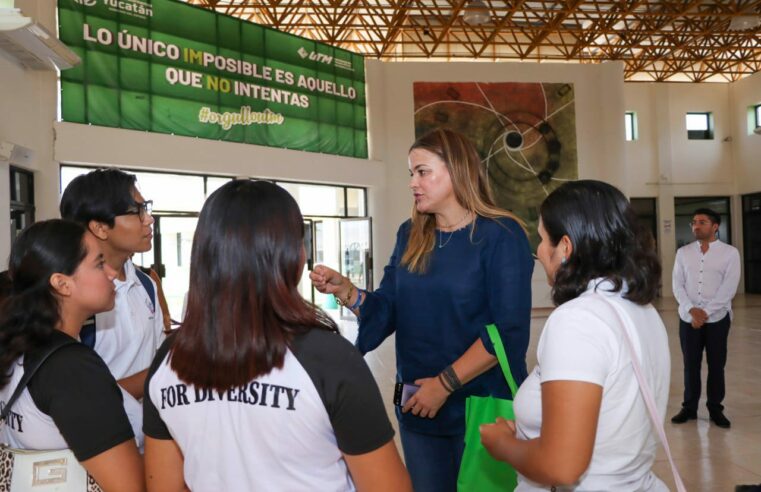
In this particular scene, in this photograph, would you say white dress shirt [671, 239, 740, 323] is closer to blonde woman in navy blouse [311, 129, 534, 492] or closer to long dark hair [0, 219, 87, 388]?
blonde woman in navy blouse [311, 129, 534, 492]

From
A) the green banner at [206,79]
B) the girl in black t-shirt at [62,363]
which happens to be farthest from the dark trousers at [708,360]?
the green banner at [206,79]

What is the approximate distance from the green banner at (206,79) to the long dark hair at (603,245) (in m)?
10.6

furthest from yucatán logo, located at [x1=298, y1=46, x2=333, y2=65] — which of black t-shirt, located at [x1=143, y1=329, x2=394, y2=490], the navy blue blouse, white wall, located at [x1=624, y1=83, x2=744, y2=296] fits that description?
black t-shirt, located at [x1=143, y1=329, x2=394, y2=490]

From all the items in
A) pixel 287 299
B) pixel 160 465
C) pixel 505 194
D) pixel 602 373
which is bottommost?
pixel 160 465

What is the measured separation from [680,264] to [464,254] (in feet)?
14.9

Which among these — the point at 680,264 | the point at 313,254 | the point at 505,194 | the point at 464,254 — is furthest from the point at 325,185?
the point at 464,254

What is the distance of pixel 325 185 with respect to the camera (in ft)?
48.4

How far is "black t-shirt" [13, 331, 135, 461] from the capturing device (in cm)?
134

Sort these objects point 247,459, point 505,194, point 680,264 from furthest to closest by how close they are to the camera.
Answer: point 505,194 → point 680,264 → point 247,459

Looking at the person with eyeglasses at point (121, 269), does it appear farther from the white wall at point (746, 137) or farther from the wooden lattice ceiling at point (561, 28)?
the white wall at point (746, 137)

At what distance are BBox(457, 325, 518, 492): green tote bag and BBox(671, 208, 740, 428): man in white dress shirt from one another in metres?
4.08

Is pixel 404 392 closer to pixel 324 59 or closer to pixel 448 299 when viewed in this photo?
pixel 448 299

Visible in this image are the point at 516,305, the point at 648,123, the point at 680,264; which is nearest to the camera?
the point at 516,305

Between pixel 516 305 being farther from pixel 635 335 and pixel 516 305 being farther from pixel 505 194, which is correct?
pixel 505 194
